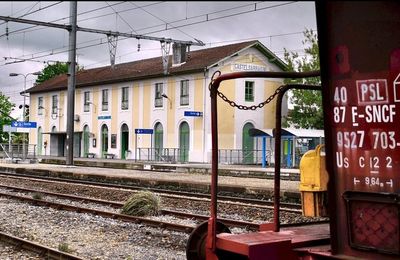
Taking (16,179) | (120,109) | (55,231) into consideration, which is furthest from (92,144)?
(55,231)

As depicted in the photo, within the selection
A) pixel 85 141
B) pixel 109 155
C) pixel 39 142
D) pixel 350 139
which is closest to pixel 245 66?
pixel 109 155

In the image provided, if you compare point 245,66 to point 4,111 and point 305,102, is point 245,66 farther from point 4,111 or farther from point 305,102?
point 4,111

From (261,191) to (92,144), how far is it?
38078mm

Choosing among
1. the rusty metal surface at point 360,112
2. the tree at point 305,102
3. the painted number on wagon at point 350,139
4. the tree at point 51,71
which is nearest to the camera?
the rusty metal surface at point 360,112

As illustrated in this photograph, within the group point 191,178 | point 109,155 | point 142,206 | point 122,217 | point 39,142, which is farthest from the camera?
point 39,142

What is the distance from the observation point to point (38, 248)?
8.52 metres

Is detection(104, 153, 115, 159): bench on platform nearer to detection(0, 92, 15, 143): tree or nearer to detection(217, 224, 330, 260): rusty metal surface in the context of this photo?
detection(0, 92, 15, 143): tree

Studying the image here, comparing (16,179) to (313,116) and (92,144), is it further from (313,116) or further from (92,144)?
(92,144)

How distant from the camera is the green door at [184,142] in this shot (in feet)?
141

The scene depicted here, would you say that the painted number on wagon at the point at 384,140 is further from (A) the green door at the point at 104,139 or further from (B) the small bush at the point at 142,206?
(A) the green door at the point at 104,139

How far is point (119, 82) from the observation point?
50.5m

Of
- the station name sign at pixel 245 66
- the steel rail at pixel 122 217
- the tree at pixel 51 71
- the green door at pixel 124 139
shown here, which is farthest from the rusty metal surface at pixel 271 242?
the tree at pixel 51 71

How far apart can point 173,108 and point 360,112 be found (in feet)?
137

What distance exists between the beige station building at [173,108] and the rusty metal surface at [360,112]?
31948 millimetres
